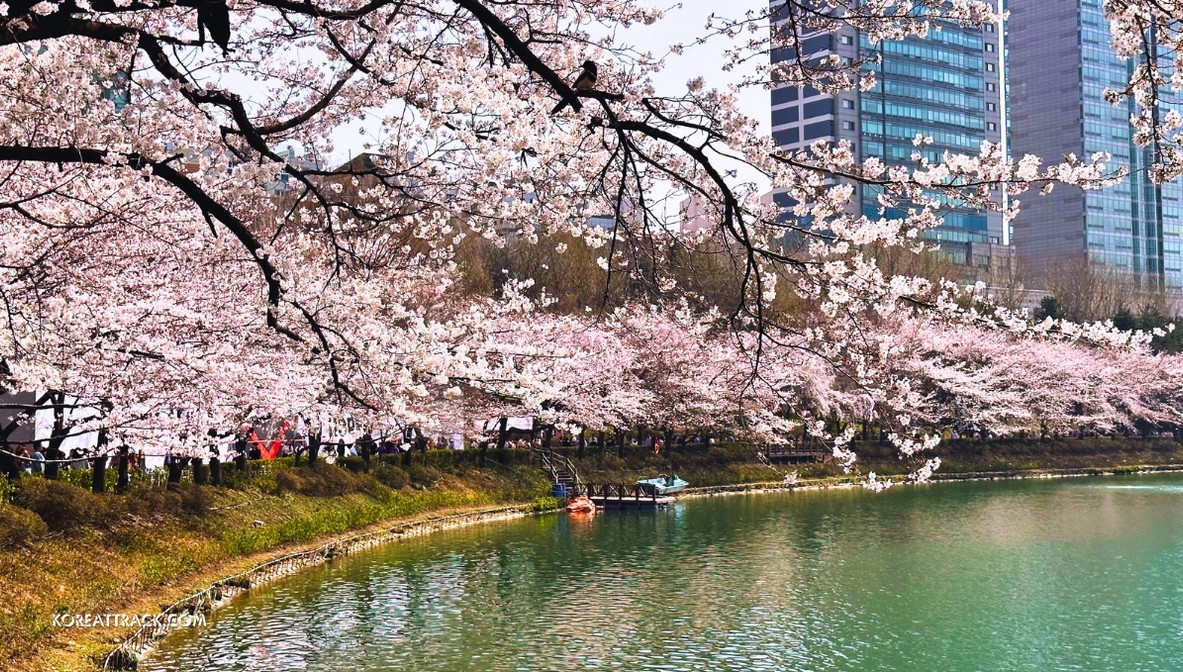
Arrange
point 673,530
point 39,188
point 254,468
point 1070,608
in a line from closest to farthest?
1. point 39,188
2. point 1070,608
3. point 254,468
4. point 673,530

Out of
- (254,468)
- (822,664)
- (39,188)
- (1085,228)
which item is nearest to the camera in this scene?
(39,188)

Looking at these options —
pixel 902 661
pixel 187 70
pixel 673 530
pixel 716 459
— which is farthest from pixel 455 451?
pixel 187 70

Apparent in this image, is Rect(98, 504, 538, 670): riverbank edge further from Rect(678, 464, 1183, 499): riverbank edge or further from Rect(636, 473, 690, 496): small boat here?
Rect(678, 464, 1183, 499): riverbank edge

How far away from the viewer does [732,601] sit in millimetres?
19719

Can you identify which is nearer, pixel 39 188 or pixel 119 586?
pixel 39 188

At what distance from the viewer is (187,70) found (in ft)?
25.2

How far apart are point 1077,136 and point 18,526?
117 meters

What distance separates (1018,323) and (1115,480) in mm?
45813

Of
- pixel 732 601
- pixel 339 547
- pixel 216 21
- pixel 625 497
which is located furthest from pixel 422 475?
pixel 216 21

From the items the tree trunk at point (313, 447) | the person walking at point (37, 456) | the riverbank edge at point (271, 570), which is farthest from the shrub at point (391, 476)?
the person walking at point (37, 456)

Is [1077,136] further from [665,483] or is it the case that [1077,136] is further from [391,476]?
[391,476]

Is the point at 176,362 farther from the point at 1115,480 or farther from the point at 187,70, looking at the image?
the point at 1115,480

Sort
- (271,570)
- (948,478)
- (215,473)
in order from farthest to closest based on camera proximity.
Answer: (948,478) → (215,473) → (271,570)

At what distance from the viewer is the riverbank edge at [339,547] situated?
596 inches
